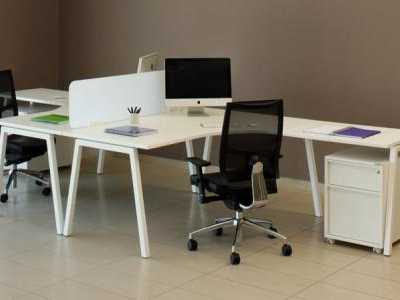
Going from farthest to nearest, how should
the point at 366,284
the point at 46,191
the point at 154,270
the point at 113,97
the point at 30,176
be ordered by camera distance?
the point at 30,176
the point at 46,191
the point at 113,97
the point at 154,270
the point at 366,284

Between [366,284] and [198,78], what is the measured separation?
2.25 metres

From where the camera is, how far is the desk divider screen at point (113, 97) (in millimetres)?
5539

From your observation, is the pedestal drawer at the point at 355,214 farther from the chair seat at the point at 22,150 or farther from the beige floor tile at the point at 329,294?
the chair seat at the point at 22,150

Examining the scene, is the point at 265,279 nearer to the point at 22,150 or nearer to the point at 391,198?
the point at 391,198

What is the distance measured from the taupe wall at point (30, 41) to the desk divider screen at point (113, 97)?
238 cm

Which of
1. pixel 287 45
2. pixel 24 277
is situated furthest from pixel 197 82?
pixel 24 277

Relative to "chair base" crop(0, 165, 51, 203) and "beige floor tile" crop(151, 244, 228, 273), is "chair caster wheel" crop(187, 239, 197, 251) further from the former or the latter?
"chair base" crop(0, 165, 51, 203)

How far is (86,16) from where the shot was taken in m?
8.18

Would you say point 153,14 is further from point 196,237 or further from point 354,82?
point 196,237

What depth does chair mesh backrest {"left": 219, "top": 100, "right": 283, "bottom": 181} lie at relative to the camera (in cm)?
496

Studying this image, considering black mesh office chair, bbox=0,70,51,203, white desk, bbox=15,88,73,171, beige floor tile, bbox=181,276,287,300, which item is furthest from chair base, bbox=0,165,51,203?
beige floor tile, bbox=181,276,287,300

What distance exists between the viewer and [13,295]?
14.5ft

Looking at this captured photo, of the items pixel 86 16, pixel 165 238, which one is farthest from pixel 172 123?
pixel 86 16

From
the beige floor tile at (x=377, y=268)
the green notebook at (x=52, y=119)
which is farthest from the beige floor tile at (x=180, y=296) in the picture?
the green notebook at (x=52, y=119)
